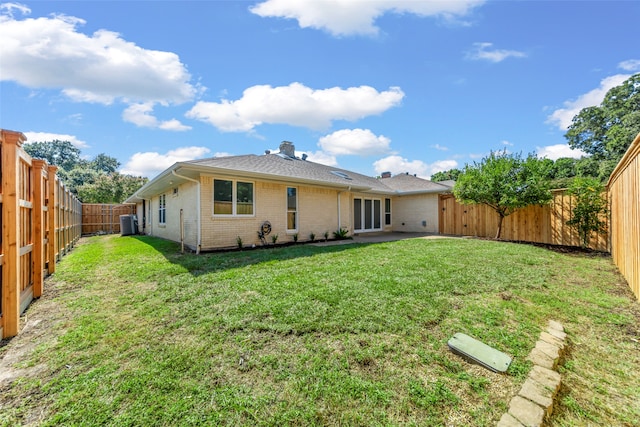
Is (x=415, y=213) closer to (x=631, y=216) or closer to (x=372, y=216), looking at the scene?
(x=372, y=216)

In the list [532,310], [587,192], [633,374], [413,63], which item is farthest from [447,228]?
[633,374]

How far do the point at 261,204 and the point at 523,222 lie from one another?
10717mm

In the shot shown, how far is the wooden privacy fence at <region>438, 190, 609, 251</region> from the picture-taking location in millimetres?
9445

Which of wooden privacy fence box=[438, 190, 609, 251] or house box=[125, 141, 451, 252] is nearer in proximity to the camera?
house box=[125, 141, 451, 252]

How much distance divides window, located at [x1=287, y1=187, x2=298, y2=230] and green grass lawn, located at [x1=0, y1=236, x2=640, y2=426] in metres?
5.21

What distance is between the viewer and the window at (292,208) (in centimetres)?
1022

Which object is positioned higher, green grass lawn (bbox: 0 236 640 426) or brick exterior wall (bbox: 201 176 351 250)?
brick exterior wall (bbox: 201 176 351 250)

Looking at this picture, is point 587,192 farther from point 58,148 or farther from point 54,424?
point 58,148

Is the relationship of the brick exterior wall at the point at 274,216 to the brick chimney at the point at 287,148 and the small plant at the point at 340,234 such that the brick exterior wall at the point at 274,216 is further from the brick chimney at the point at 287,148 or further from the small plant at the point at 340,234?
the brick chimney at the point at 287,148

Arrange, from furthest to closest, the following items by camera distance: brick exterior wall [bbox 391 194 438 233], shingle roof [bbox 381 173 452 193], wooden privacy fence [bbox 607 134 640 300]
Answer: brick exterior wall [bbox 391 194 438 233]
shingle roof [bbox 381 173 452 193]
wooden privacy fence [bbox 607 134 640 300]

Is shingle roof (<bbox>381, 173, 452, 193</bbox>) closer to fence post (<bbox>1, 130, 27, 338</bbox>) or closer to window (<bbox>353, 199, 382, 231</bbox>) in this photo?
window (<bbox>353, 199, 382, 231</bbox>)

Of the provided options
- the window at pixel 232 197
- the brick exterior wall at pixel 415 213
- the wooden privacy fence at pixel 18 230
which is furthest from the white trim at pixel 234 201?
the brick exterior wall at pixel 415 213

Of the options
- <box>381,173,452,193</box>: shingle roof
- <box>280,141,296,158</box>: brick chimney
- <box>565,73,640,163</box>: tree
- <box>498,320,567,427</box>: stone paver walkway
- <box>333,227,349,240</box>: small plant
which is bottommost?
<box>498,320,567,427</box>: stone paver walkway

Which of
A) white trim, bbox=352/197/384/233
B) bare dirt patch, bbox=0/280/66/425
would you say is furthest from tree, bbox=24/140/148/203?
white trim, bbox=352/197/384/233
